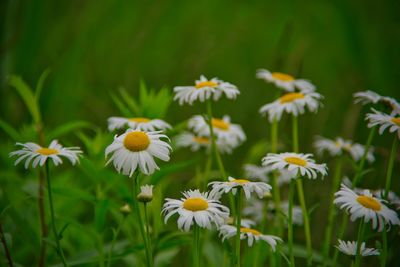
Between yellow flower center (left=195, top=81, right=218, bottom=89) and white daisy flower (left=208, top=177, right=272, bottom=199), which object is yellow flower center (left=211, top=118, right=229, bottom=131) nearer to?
yellow flower center (left=195, top=81, right=218, bottom=89)

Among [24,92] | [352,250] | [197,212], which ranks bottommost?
[352,250]

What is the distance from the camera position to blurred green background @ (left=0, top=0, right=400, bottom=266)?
4.90 feet

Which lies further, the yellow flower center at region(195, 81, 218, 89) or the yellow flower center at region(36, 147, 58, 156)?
the yellow flower center at region(195, 81, 218, 89)

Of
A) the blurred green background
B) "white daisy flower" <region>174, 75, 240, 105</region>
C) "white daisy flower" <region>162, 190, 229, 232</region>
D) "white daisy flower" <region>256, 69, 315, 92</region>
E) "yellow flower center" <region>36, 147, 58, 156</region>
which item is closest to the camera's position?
"white daisy flower" <region>162, 190, 229, 232</region>

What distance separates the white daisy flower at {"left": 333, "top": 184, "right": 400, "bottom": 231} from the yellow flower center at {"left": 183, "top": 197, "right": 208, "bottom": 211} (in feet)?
0.65

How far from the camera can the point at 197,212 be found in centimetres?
66

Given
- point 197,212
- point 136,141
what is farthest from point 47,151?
point 197,212

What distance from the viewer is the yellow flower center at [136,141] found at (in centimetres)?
67

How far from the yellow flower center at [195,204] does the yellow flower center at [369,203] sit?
0.24 m

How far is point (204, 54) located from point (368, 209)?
1.09 m

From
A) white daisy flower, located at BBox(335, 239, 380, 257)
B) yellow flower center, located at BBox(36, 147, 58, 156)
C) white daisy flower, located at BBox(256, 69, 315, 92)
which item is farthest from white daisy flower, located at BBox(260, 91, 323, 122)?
yellow flower center, located at BBox(36, 147, 58, 156)

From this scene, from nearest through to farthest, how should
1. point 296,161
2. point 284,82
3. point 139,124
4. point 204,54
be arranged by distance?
point 296,161 < point 139,124 < point 284,82 < point 204,54

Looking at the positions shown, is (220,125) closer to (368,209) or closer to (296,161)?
(296,161)

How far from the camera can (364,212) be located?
2.17 feet
